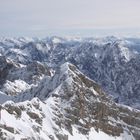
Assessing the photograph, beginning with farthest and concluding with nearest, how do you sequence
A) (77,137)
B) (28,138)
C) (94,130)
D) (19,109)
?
(94,130)
(77,137)
(19,109)
(28,138)

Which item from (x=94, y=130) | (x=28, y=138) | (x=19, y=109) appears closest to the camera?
(x=28, y=138)

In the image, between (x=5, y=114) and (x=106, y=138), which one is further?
(x=106, y=138)

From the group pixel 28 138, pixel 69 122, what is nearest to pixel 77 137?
pixel 69 122

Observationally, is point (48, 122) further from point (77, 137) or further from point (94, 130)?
point (94, 130)

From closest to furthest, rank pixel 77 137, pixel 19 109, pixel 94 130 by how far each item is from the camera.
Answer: pixel 19 109, pixel 77 137, pixel 94 130

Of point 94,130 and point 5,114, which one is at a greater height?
point 5,114

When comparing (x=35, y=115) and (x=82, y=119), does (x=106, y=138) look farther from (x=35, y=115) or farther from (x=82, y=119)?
(x=35, y=115)

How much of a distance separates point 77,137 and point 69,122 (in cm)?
794

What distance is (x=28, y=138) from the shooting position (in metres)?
159

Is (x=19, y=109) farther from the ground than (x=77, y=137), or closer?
farther from the ground

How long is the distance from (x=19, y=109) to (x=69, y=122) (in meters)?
26.2

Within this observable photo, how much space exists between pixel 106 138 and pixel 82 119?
12.9 m

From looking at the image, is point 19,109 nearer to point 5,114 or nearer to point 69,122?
point 5,114

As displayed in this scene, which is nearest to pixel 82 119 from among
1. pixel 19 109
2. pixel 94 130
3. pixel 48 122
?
pixel 94 130
